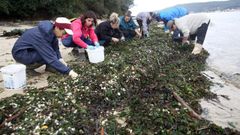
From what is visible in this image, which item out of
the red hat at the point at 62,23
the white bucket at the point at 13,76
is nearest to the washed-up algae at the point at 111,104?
the white bucket at the point at 13,76

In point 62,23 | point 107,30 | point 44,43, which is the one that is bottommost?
point 107,30

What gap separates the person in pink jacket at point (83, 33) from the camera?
26.7 ft

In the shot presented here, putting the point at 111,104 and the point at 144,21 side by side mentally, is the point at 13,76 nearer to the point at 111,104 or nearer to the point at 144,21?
the point at 111,104

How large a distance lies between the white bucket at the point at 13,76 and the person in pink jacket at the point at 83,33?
2.27 m

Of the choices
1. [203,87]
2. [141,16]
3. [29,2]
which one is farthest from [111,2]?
[203,87]

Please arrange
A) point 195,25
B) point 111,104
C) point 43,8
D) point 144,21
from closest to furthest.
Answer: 1. point 111,104
2. point 195,25
3. point 144,21
4. point 43,8

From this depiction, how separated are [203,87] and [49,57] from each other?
3974 mm

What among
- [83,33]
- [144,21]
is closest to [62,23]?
[83,33]

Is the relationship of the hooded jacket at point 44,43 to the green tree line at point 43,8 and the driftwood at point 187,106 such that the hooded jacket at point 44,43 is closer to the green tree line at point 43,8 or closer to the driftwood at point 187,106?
the driftwood at point 187,106

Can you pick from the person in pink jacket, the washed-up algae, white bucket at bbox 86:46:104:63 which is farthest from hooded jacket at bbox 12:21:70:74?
the person in pink jacket

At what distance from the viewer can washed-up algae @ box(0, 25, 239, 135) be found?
191 inches

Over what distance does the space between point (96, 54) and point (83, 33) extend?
1077mm

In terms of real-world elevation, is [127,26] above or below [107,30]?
below

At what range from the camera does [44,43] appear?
6.46 m
